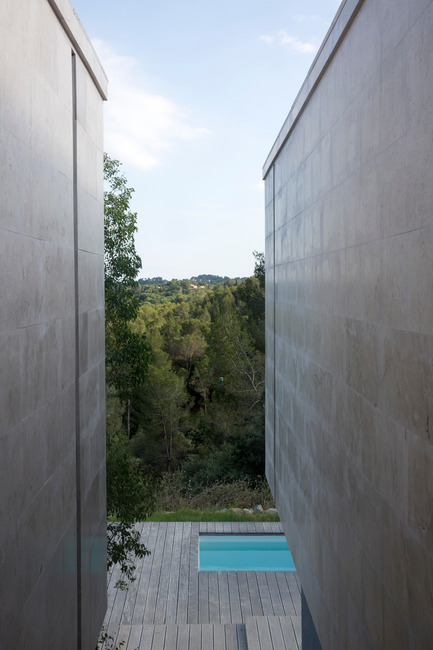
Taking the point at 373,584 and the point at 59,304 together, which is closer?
the point at 373,584

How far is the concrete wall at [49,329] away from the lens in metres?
2.76

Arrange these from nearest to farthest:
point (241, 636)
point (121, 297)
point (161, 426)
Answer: point (241, 636), point (121, 297), point (161, 426)

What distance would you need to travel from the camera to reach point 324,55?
4.49 meters

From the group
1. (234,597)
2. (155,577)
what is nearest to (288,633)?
(234,597)

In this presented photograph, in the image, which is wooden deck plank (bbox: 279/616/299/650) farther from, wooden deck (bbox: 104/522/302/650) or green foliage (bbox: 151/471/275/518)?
green foliage (bbox: 151/471/275/518)

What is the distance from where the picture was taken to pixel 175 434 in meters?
21.8

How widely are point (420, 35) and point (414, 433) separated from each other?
1.81 meters

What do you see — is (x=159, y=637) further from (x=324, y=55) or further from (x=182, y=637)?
(x=324, y=55)

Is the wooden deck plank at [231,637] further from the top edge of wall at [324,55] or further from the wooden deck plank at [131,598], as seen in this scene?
the top edge of wall at [324,55]

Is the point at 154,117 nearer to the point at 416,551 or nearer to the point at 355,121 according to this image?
the point at 355,121

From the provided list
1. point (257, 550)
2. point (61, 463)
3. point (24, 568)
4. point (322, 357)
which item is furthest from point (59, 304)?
point (257, 550)

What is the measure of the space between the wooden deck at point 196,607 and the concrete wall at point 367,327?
10.9ft

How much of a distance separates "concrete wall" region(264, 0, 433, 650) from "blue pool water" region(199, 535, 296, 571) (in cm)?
659

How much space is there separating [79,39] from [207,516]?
11.6 m
